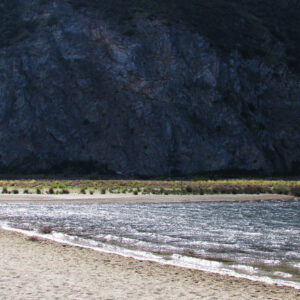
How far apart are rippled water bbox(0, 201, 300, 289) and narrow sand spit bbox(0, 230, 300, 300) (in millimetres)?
1053

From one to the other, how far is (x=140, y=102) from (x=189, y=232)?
4200 centimetres

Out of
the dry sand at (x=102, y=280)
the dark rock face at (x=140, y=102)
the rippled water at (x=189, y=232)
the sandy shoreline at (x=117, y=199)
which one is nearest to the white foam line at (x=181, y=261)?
the rippled water at (x=189, y=232)

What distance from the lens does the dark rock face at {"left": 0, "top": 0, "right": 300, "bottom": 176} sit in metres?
57.0

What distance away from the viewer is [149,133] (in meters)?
57.3

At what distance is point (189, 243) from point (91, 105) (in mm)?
45728

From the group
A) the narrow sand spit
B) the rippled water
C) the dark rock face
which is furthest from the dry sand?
the dark rock face

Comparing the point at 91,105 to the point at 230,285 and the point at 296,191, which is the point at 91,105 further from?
the point at 230,285

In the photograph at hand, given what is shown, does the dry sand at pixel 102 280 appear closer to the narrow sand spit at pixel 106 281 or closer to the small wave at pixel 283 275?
the narrow sand spit at pixel 106 281

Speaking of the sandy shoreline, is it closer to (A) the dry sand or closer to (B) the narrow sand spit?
(A) the dry sand

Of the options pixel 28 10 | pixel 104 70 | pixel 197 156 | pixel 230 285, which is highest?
pixel 28 10

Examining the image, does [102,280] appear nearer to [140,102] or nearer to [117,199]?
[117,199]

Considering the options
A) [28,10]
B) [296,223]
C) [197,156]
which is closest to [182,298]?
[296,223]

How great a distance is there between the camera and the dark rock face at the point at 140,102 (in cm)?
5697

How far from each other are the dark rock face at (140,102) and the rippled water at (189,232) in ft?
92.6
